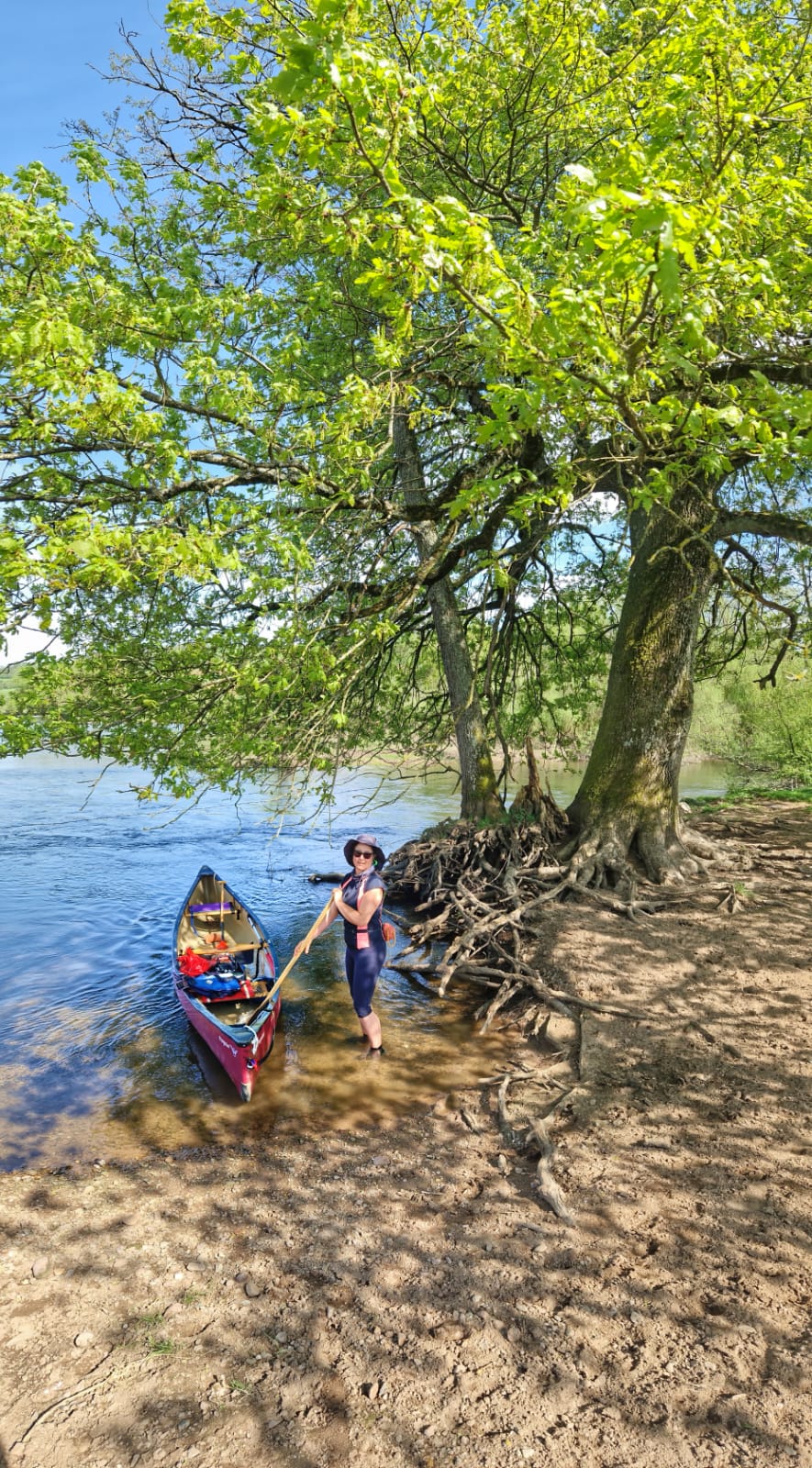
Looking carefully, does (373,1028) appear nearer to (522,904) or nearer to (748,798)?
(522,904)

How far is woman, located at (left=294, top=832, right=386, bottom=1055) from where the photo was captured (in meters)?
6.73

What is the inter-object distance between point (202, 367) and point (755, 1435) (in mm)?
6673

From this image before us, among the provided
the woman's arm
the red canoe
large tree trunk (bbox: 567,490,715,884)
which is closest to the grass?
large tree trunk (bbox: 567,490,715,884)

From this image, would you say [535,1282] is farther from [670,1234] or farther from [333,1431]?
[333,1431]

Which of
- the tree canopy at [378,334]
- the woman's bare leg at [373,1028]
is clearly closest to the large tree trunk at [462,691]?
the tree canopy at [378,334]

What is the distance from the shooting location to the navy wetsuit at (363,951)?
22.3 feet

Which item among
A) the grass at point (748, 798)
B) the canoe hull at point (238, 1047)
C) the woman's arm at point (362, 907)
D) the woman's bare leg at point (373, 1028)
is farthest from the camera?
the grass at point (748, 798)

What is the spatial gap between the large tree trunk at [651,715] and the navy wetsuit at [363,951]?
328 centimetres

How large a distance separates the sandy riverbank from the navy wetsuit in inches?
48.7

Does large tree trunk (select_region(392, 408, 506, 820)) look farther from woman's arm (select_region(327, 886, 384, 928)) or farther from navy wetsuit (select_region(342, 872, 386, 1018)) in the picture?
woman's arm (select_region(327, 886, 384, 928))

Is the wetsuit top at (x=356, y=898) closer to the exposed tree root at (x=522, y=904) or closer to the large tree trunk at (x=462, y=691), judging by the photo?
the exposed tree root at (x=522, y=904)

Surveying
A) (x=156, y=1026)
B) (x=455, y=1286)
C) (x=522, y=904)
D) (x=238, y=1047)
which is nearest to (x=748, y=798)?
(x=522, y=904)

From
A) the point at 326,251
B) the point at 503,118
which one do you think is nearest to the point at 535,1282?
the point at 326,251

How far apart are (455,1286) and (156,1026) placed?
5.14 metres
